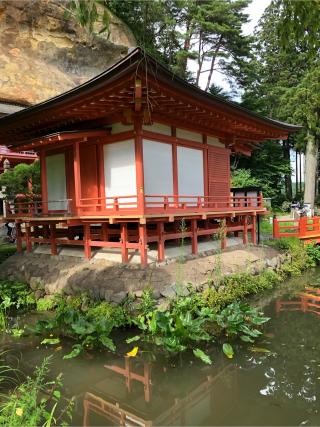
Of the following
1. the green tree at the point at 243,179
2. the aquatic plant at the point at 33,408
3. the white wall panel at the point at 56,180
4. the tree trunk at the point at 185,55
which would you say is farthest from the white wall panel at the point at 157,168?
the tree trunk at the point at 185,55

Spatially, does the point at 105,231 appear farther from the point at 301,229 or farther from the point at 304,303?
the point at 301,229

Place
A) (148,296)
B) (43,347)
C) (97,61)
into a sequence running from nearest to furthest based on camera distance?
(43,347) < (148,296) < (97,61)

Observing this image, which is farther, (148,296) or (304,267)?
(304,267)

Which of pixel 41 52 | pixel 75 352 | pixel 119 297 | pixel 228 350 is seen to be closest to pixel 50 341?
pixel 75 352

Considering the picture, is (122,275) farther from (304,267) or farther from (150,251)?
(304,267)

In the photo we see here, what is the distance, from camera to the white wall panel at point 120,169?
9.35 meters

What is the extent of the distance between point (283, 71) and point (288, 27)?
95.9ft

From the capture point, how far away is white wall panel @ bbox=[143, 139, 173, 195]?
9469 millimetres

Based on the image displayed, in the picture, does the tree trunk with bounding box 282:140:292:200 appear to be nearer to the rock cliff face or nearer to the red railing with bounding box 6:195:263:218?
the rock cliff face

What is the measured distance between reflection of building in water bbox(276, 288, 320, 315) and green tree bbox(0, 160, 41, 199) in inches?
389

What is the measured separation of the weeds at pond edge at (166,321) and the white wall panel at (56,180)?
12.0 ft

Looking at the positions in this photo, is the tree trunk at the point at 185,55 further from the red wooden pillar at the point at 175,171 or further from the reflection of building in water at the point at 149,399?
the reflection of building in water at the point at 149,399

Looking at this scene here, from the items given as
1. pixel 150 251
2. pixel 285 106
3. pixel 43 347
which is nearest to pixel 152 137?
pixel 150 251

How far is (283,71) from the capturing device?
2964 cm
